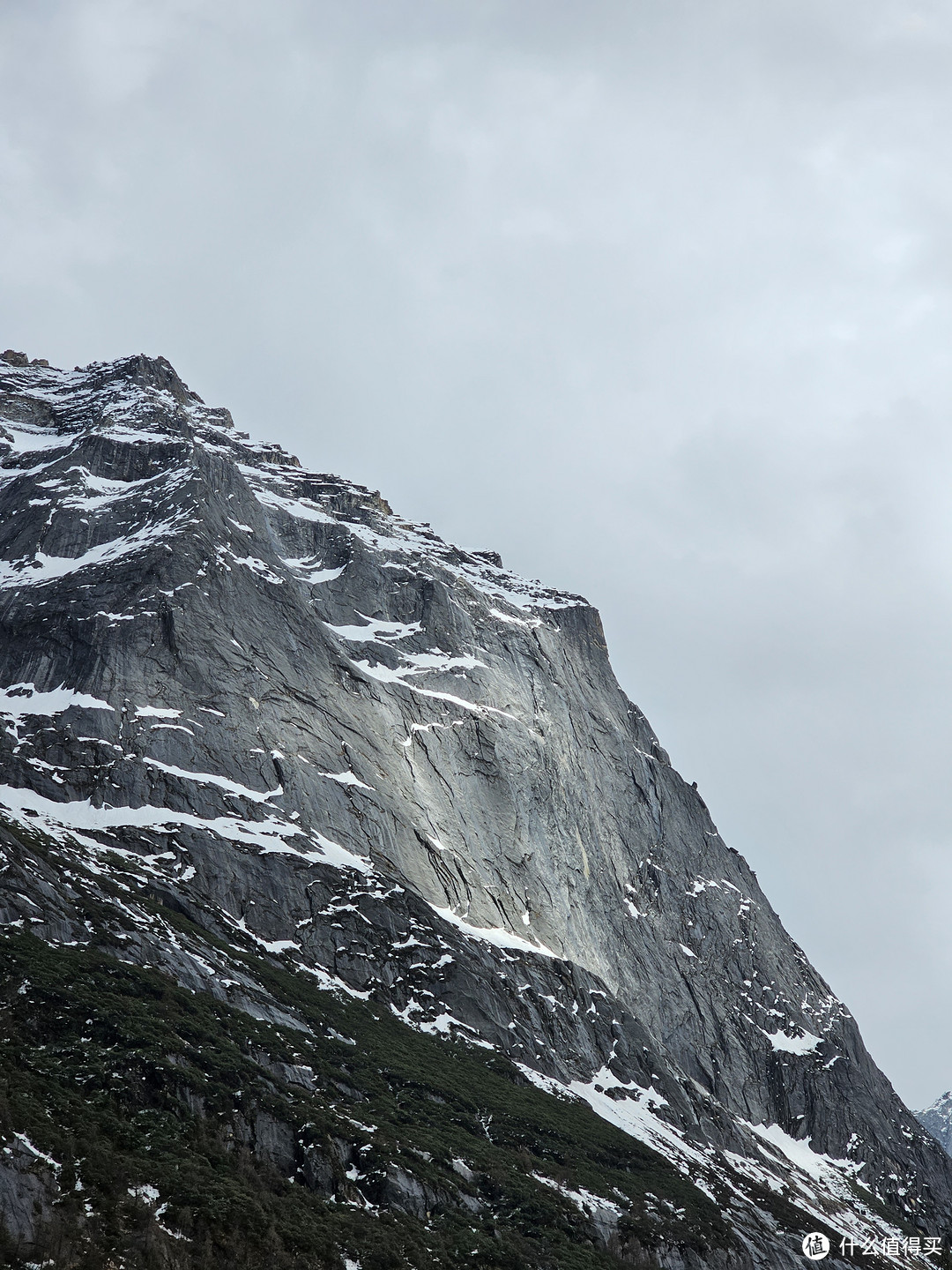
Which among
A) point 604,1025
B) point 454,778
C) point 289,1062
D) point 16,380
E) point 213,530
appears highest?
point 16,380

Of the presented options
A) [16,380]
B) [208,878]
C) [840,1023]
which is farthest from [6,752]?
[840,1023]

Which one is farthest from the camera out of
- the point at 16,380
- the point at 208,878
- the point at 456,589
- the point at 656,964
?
the point at 16,380

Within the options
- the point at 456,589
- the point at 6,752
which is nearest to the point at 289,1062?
the point at 6,752

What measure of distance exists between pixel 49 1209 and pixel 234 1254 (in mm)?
8605

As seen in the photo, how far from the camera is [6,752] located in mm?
95062

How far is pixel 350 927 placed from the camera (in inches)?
3851

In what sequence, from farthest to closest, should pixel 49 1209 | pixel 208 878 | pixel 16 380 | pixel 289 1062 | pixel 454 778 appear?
pixel 16 380 < pixel 454 778 < pixel 208 878 < pixel 289 1062 < pixel 49 1209

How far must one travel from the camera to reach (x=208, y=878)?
93500mm

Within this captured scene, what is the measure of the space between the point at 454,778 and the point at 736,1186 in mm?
55927

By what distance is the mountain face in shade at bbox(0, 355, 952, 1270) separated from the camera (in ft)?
184

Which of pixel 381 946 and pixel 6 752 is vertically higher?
pixel 6 752

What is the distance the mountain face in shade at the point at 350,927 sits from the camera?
5603 cm

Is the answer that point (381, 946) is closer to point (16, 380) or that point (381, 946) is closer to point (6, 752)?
point (6, 752)

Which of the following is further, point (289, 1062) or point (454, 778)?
point (454, 778)
